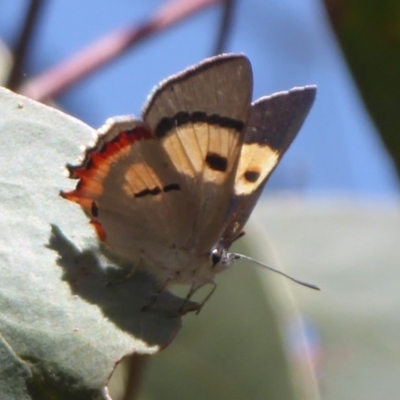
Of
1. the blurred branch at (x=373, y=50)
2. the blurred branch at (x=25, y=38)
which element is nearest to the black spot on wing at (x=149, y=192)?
the blurred branch at (x=25, y=38)

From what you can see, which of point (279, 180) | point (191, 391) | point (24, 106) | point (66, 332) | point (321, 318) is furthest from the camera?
point (279, 180)

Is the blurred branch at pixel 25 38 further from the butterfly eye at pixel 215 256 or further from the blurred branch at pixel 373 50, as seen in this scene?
the blurred branch at pixel 373 50

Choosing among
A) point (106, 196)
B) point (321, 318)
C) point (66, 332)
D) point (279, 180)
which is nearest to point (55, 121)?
point (106, 196)

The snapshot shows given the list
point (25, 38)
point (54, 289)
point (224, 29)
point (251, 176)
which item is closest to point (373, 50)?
point (224, 29)

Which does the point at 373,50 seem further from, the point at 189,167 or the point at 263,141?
the point at 189,167

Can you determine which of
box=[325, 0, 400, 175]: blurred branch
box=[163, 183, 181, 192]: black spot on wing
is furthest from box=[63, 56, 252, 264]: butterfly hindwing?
box=[325, 0, 400, 175]: blurred branch

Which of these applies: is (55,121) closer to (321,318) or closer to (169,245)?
(169,245)
